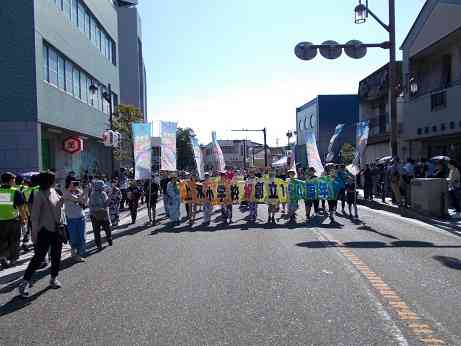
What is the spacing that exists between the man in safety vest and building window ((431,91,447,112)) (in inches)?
853

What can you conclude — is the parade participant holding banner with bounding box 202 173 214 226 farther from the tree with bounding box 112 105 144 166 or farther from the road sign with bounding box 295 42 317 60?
the tree with bounding box 112 105 144 166

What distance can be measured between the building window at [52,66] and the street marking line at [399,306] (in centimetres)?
1908

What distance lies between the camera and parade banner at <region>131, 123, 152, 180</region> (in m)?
16.0

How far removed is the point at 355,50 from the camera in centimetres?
1786

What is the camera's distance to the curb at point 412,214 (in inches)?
546

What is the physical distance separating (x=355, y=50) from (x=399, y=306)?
13.3 metres

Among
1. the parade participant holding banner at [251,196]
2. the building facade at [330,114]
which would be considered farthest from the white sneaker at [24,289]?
the building facade at [330,114]

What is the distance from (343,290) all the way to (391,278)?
108cm

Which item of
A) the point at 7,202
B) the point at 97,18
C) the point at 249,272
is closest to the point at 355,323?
the point at 249,272

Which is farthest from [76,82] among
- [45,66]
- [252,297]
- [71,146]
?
[252,297]

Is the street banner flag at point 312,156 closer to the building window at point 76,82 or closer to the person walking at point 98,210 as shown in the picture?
the person walking at point 98,210

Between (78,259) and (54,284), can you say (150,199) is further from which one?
(54,284)

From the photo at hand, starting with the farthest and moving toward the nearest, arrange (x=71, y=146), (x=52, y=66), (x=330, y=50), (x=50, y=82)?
(x=71, y=146) → (x=52, y=66) → (x=50, y=82) → (x=330, y=50)

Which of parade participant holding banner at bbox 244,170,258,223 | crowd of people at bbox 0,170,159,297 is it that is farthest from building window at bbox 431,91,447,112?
crowd of people at bbox 0,170,159,297
